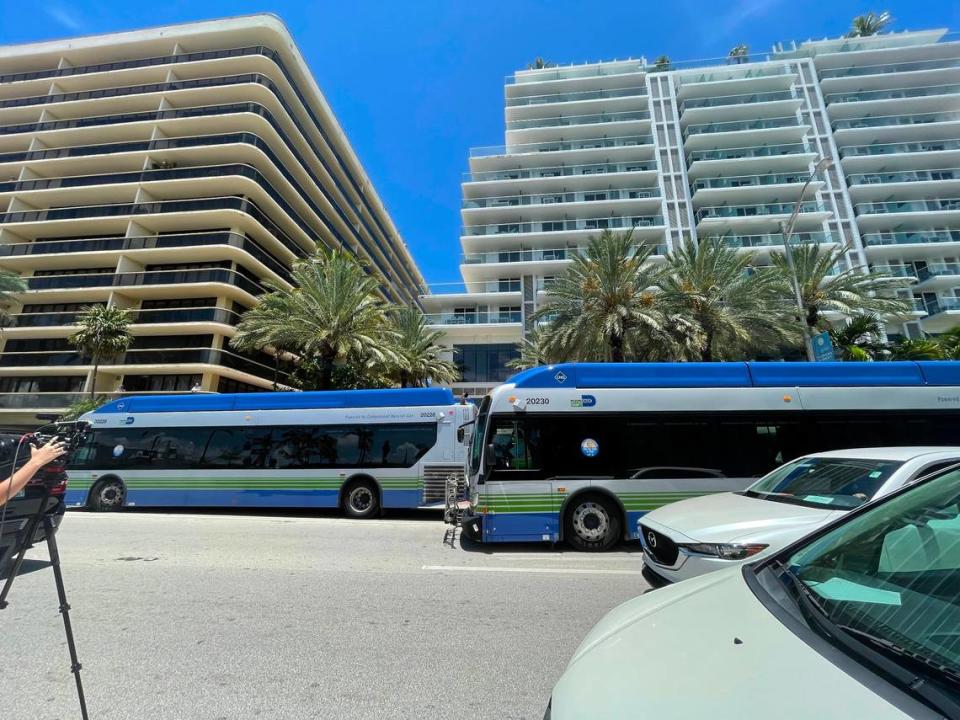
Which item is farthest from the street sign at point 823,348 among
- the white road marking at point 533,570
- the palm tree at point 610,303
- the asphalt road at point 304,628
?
the white road marking at point 533,570

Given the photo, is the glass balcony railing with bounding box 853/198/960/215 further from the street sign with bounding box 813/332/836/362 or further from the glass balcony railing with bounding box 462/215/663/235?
the street sign with bounding box 813/332/836/362

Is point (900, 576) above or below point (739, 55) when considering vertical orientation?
below

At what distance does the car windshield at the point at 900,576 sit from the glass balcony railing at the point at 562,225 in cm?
4771

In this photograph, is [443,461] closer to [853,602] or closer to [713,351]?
[853,602]

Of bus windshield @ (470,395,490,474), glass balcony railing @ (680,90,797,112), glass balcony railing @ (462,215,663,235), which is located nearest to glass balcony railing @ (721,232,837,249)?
glass balcony railing @ (462,215,663,235)

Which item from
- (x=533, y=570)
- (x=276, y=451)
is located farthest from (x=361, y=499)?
(x=533, y=570)

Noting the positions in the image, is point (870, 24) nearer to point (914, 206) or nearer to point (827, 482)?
point (914, 206)

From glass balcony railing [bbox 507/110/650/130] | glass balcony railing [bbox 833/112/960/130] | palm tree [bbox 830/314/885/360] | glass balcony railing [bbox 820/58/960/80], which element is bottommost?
palm tree [bbox 830/314/885/360]

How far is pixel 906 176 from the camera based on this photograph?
46.6 metres

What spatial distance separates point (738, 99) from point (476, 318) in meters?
41.8

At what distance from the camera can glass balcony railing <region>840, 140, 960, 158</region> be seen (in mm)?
47781

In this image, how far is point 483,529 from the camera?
24.7 ft

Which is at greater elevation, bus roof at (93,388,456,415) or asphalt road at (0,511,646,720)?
bus roof at (93,388,456,415)

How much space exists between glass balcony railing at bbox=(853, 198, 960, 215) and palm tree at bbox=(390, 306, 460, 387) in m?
46.4
